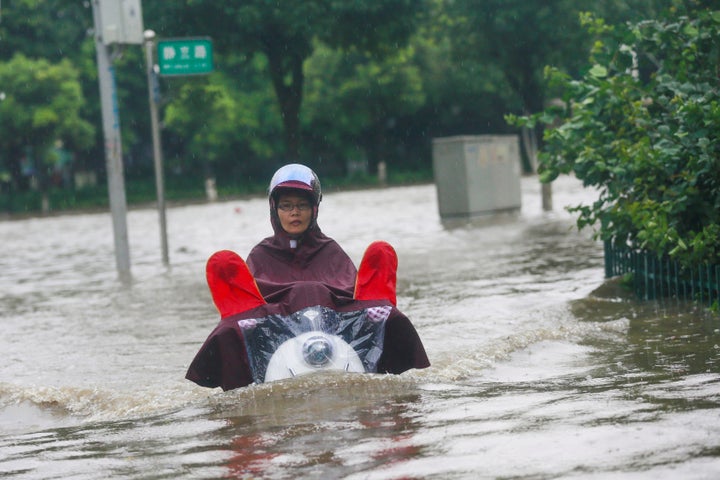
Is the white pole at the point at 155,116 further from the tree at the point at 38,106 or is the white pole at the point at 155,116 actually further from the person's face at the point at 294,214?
the tree at the point at 38,106

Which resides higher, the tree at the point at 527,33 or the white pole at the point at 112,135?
the tree at the point at 527,33

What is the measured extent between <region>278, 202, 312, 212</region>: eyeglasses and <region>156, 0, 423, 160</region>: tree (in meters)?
19.5

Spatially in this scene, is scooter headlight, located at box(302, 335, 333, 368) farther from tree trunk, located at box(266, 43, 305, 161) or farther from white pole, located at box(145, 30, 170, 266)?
tree trunk, located at box(266, 43, 305, 161)

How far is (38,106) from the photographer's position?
4453cm

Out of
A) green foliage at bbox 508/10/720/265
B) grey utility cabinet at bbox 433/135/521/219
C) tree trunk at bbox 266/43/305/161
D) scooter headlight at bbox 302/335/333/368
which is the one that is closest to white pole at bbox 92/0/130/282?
green foliage at bbox 508/10/720/265

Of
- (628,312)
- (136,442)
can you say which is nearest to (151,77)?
(628,312)

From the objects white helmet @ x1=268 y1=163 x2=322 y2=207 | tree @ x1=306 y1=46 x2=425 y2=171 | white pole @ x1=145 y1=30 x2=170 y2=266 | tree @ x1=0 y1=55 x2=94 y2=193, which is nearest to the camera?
white helmet @ x1=268 y1=163 x2=322 y2=207

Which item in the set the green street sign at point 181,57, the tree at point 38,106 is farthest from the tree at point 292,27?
the tree at point 38,106

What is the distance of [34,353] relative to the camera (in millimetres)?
10031

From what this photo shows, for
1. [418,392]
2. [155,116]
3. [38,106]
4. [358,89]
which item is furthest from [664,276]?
[358,89]

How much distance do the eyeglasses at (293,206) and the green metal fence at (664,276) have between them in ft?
11.3

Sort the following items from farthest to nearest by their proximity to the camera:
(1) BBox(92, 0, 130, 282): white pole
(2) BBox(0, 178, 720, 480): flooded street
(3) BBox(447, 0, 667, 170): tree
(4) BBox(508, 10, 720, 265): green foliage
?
(3) BBox(447, 0, 667, 170): tree → (1) BBox(92, 0, 130, 282): white pole → (4) BBox(508, 10, 720, 265): green foliage → (2) BBox(0, 178, 720, 480): flooded street

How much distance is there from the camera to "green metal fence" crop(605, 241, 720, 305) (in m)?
9.38

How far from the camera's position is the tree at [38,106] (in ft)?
143
